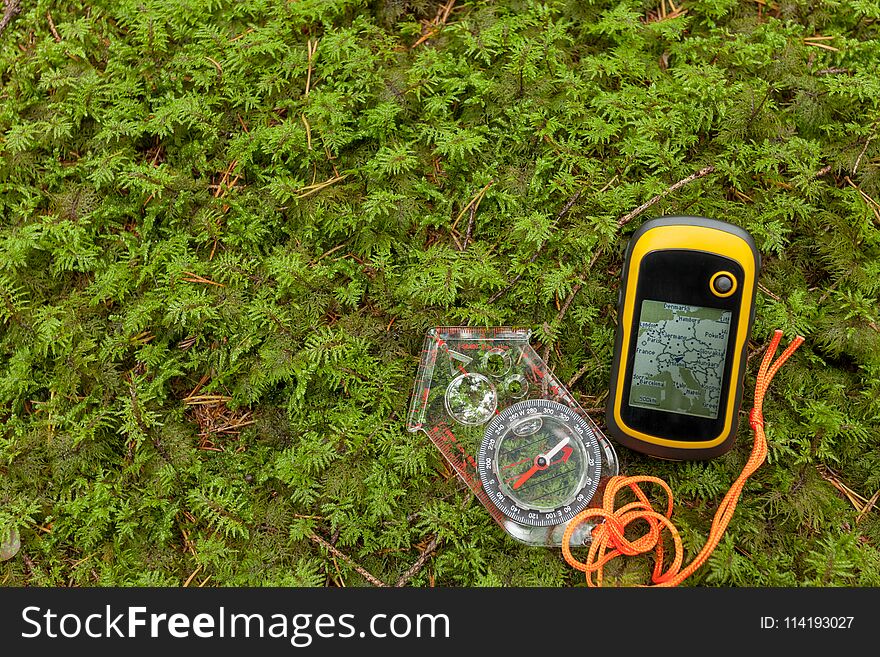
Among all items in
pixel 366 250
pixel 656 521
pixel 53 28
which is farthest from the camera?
pixel 53 28

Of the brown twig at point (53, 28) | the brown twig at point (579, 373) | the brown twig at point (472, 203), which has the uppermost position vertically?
the brown twig at point (53, 28)

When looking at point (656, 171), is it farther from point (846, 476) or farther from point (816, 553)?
point (816, 553)

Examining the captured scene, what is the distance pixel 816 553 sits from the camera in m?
2.86

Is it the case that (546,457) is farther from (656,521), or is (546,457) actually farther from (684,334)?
(684,334)

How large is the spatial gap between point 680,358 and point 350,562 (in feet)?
6.06

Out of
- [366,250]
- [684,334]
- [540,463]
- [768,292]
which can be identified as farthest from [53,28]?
[768,292]

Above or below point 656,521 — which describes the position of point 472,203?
above

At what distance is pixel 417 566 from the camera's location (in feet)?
9.71

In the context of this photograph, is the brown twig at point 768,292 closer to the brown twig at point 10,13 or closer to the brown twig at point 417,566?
the brown twig at point 417,566

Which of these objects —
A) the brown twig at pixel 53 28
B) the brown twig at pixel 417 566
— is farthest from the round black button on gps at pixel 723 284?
the brown twig at pixel 53 28

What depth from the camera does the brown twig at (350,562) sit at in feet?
9.70

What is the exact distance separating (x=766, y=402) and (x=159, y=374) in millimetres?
3076

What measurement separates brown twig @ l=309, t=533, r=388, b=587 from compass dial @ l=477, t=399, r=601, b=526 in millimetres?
689

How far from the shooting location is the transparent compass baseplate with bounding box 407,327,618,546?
2.97 metres
